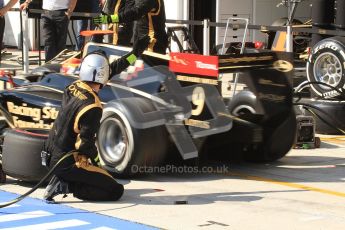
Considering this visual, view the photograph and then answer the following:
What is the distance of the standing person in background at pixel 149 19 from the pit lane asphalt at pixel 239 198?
1.72 meters

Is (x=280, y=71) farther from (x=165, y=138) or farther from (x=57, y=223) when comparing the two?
(x=57, y=223)

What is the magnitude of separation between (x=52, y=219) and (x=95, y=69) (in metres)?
1.41

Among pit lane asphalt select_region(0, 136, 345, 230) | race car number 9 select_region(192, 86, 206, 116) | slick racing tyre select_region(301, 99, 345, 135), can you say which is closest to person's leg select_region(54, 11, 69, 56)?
slick racing tyre select_region(301, 99, 345, 135)

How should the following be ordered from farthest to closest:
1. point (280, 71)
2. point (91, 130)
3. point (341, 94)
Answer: point (341, 94) < point (280, 71) < point (91, 130)

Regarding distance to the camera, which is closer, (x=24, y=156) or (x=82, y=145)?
(x=82, y=145)

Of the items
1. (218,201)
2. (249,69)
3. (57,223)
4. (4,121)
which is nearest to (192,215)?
(218,201)

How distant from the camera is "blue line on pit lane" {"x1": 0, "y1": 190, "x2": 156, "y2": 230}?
6270mm

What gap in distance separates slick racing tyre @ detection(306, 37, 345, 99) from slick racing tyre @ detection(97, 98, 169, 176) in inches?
158

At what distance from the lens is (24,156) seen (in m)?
7.49

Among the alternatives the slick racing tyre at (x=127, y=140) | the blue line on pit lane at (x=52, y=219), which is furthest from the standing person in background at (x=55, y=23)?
the blue line on pit lane at (x=52, y=219)

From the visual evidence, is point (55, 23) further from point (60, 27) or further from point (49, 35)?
point (49, 35)

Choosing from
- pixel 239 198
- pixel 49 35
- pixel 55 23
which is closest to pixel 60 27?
pixel 55 23

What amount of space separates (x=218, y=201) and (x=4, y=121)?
2842mm

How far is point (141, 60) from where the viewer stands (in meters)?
8.53
